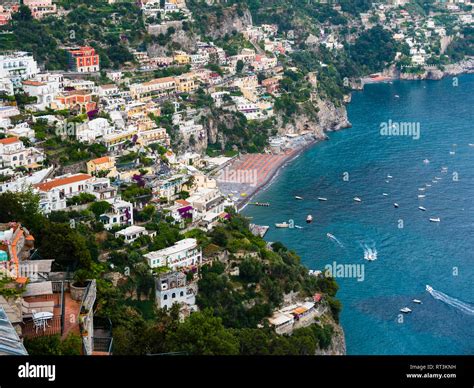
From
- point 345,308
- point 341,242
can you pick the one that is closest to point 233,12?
point 341,242

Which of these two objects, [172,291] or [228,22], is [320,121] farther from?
[172,291]

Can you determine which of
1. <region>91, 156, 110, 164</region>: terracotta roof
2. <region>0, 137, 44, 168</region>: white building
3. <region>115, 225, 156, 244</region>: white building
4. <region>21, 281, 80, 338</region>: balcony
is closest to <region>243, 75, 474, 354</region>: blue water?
<region>115, 225, 156, 244</region>: white building

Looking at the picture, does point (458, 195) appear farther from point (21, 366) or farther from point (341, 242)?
point (21, 366)

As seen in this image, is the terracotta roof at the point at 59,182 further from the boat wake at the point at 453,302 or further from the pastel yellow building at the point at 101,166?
the boat wake at the point at 453,302

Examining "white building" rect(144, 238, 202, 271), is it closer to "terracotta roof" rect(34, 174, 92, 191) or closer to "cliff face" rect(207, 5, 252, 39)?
"terracotta roof" rect(34, 174, 92, 191)

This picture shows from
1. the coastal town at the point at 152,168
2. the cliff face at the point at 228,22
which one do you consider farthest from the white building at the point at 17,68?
the cliff face at the point at 228,22

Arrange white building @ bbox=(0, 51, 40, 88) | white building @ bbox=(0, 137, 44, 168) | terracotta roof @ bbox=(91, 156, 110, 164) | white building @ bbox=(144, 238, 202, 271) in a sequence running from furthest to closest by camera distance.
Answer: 1. white building @ bbox=(0, 51, 40, 88)
2. terracotta roof @ bbox=(91, 156, 110, 164)
3. white building @ bbox=(0, 137, 44, 168)
4. white building @ bbox=(144, 238, 202, 271)
